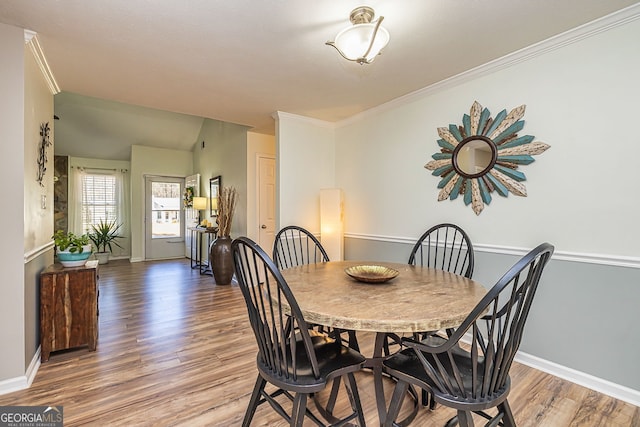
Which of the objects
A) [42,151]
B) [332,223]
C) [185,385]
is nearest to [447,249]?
[332,223]

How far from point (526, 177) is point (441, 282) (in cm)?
125

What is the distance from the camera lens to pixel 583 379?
2016 millimetres

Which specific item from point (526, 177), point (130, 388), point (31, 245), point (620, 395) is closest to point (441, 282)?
point (526, 177)

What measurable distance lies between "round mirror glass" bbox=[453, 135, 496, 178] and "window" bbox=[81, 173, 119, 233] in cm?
727

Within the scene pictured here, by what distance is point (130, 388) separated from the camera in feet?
6.48

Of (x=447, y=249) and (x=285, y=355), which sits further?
(x=447, y=249)

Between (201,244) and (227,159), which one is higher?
(227,159)

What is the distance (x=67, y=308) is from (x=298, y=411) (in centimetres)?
220

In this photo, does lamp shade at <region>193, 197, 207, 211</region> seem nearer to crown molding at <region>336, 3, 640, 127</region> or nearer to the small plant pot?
the small plant pot

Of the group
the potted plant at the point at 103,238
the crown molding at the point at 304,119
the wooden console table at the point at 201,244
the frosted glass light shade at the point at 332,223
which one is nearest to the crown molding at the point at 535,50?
the crown molding at the point at 304,119

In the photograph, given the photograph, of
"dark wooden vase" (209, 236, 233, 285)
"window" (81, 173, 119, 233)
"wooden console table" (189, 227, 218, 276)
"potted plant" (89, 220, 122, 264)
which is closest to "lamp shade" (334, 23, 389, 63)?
"dark wooden vase" (209, 236, 233, 285)

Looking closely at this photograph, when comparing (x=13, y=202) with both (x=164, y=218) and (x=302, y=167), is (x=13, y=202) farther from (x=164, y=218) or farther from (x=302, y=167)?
(x=164, y=218)

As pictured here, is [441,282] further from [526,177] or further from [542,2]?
[542,2]

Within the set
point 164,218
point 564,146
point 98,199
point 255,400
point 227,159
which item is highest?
point 227,159
